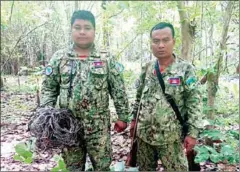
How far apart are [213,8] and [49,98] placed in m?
2.63

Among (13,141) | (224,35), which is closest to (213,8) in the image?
(224,35)

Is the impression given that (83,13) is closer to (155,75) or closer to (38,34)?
(155,75)

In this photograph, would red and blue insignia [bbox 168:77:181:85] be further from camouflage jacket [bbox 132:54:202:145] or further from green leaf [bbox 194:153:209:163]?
green leaf [bbox 194:153:209:163]

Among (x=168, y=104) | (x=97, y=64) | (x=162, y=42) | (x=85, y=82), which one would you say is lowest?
(x=168, y=104)

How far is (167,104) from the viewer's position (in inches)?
88.7

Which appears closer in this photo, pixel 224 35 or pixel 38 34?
pixel 224 35

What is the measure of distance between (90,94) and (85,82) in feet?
0.32

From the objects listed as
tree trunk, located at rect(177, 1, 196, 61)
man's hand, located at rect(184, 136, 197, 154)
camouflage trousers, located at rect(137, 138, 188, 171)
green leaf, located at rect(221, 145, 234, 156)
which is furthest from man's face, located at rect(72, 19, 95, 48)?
tree trunk, located at rect(177, 1, 196, 61)

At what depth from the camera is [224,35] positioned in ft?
10.0

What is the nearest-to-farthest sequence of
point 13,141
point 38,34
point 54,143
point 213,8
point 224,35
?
point 54,143 < point 224,35 < point 213,8 < point 13,141 < point 38,34

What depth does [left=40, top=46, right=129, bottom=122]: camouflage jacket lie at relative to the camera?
234cm

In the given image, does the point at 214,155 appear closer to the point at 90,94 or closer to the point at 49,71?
the point at 90,94

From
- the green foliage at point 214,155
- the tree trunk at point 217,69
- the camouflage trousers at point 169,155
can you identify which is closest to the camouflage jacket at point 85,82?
the camouflage trousers at point 169,155

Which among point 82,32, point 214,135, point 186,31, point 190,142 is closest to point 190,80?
point 190,142
